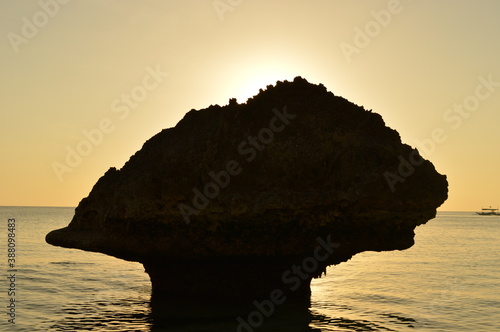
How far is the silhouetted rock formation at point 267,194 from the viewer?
14.4 meters

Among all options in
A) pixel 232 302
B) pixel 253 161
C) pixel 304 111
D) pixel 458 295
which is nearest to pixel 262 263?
pixel 232 302

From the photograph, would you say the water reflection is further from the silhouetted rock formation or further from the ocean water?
the silhouetted rock formation

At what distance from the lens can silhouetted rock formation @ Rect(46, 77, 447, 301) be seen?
14359 mm

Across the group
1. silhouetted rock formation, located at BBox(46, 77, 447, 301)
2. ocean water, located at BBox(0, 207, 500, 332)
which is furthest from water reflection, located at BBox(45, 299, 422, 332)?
silhouetted rock formation, located at BBox(46, 77, 447, 301)

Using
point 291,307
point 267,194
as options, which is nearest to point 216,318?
point 291,307

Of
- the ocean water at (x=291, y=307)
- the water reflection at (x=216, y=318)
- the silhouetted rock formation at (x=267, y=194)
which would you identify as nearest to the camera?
the silhouetted rock formation at (x=267, y=194)

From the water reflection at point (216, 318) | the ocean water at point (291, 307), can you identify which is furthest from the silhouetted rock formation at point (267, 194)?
the ocean water at point (291, 307)

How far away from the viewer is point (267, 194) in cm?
1423

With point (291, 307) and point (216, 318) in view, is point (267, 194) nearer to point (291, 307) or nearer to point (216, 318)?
point (216, 318)

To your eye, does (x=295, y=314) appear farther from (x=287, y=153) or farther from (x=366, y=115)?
(x=366, y=115)

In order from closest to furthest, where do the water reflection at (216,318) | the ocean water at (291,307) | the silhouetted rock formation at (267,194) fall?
the silhouetted rock formation at (267,194), the water reflection at (216,318), the ocean water at (291,307)

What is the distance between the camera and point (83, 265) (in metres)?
33.7

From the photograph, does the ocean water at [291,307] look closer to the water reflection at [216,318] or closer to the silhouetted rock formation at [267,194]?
the water reflection at [216,318]

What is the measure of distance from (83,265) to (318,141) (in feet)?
75.3
